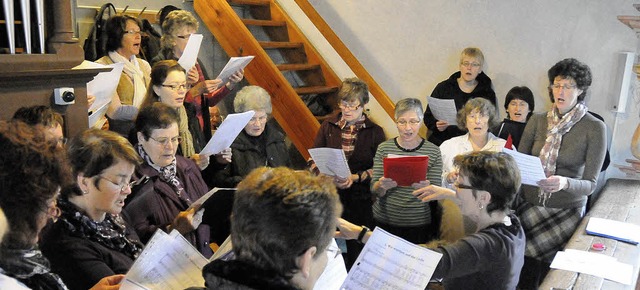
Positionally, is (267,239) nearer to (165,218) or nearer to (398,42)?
(165,218)

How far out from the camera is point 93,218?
2.10m

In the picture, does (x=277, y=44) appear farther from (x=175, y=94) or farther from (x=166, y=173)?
(x=166, y=173)

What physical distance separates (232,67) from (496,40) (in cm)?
244

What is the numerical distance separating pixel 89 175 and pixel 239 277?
916mm

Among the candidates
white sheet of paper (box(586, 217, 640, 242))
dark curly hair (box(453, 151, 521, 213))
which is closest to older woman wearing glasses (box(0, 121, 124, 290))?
dark curly hair (box(453, 151, 521, 213))

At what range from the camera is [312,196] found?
4.96 feet

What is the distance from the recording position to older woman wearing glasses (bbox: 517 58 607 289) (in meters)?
3.59

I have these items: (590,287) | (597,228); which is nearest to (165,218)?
(590,287)

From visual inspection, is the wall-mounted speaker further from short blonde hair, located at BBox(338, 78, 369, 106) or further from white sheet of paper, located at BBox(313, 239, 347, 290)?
Result: white sheet of paper, located at BBox(313, 239, 347, 290)

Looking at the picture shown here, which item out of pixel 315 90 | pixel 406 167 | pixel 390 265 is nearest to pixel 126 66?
pixel 406 167

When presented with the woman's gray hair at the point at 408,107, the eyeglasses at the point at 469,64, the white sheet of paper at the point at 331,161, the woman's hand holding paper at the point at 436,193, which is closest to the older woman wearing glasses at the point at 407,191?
the woman's gray hair at the point at 408,107

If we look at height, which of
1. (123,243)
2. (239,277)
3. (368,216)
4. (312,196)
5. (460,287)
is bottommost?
(368,216)

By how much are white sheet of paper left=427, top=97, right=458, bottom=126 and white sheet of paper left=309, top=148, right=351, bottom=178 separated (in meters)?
1.16

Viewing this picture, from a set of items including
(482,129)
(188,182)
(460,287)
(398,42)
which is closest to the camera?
(460,287)
